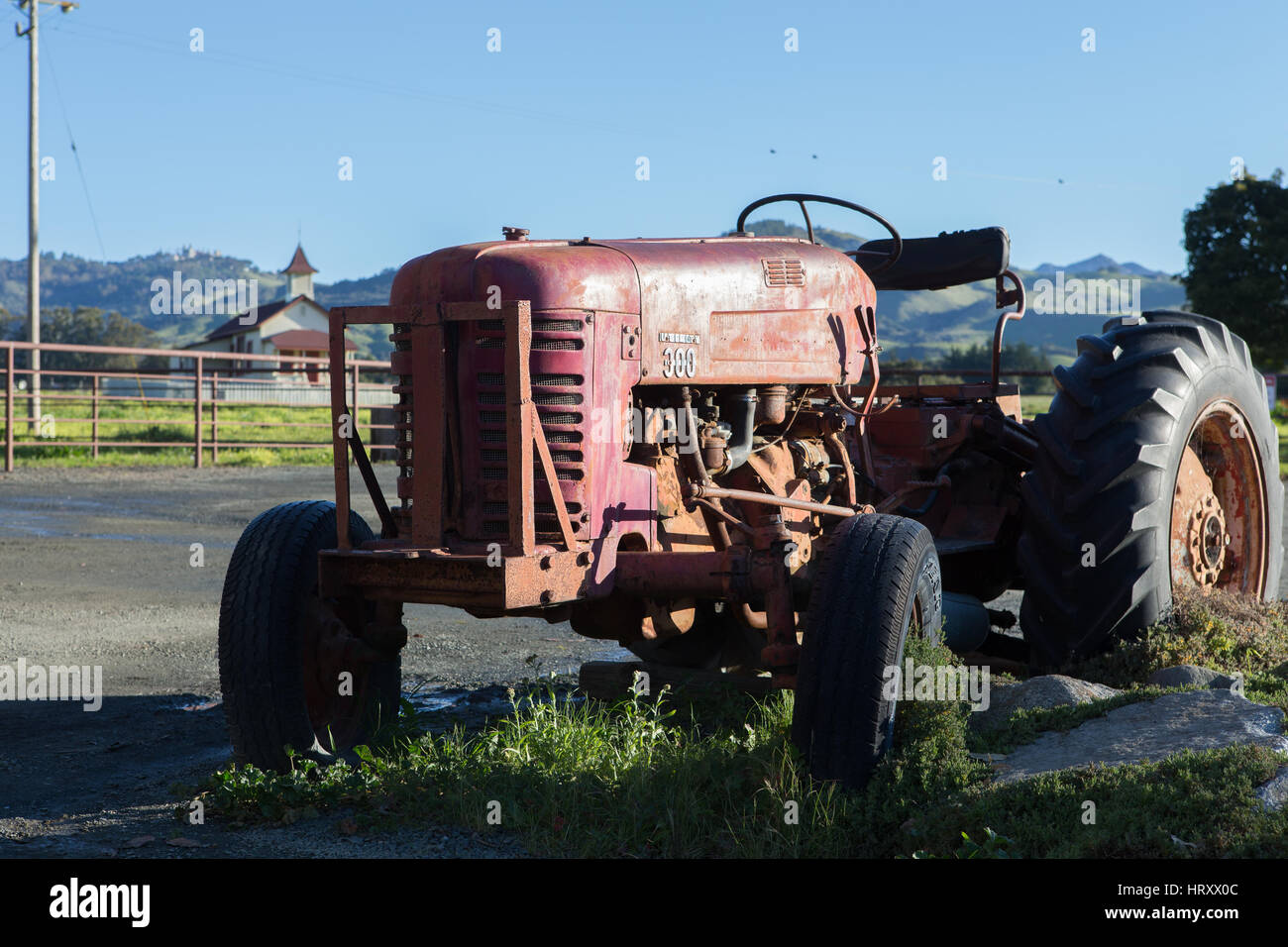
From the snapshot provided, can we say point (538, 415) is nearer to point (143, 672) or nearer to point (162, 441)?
point (143, 672)

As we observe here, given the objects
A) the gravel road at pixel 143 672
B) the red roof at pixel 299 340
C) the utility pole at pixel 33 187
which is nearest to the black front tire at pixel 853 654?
the gravel road at pixel 143 672

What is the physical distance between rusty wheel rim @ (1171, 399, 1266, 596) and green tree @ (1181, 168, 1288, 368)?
1261 inches

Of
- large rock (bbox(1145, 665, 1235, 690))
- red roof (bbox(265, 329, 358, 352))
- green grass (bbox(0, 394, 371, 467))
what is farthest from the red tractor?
red roof (bbox(265, 329, 358, 352))

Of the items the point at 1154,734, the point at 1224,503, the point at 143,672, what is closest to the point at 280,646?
the point at 143,672

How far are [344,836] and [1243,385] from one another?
16.6 feet

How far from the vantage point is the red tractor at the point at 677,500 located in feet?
14.3

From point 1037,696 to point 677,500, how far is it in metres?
1.58

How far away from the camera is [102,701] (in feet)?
20.9

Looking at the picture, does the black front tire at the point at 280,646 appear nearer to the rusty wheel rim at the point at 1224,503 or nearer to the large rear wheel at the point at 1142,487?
the large rear wheel at the point at 1142,487

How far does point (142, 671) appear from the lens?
7.10 meters

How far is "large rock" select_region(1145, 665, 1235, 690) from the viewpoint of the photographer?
529 cm
